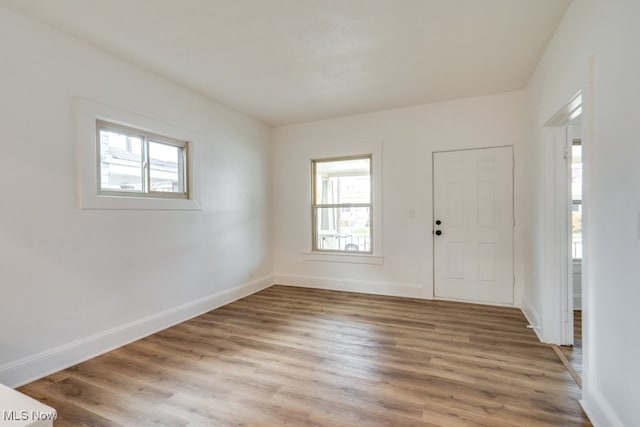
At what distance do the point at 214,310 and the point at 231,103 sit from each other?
2677 mm

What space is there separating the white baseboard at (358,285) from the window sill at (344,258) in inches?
11.5

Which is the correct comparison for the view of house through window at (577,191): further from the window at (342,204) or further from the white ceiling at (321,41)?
the window at (342,204)

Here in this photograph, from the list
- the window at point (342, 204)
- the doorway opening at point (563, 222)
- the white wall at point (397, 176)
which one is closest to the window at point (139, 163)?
the white wall at point (397, 176)

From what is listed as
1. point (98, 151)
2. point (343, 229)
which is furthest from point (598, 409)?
point (98, 151)

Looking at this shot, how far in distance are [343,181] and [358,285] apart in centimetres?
162

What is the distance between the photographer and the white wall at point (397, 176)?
375 cm

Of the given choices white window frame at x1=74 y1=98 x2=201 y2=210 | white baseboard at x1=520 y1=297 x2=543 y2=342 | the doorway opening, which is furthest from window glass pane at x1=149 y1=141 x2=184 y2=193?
white baseboard at x1=520 y1=297 x2=543 y2=342

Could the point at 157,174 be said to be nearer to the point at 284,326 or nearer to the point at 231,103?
the point at 231,103

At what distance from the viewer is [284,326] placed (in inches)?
127

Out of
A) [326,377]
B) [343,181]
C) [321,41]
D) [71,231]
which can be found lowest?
[326,377]

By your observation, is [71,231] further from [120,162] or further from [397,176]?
[397,176]

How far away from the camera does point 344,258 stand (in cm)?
462

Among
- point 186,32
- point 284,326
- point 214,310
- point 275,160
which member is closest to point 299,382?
point 284,326

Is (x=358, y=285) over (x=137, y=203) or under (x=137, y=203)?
under
